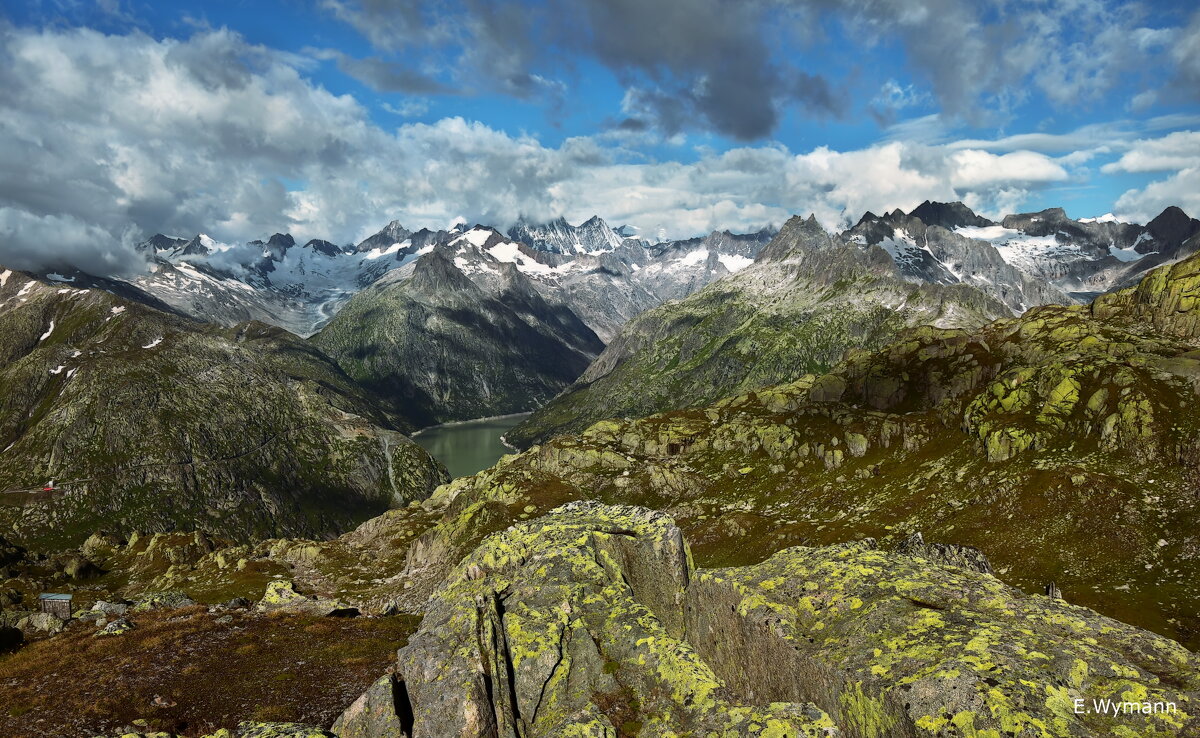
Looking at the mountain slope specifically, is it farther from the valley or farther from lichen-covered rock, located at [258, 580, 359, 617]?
lichen-covered rock, located at [258, 580, 359, 617]

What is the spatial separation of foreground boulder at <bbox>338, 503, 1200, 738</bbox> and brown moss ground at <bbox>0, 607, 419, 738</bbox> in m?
10.4

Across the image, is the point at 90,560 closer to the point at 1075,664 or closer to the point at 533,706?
the point at 533,706

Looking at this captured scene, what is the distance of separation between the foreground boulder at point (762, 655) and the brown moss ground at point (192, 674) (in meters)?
10.4

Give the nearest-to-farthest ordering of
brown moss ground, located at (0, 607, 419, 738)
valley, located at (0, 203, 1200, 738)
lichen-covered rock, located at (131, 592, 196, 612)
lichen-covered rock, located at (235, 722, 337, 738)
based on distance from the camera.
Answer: valley, located at (0, 203, 1200, 738) → lichen-covered rock, located at (235, 722, 337, 738) → brown moss ground, located at (0, 607, 419, 738) → lichen-covered rock, located at (131, 592, 196, 612)

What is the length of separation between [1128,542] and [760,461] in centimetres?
6528

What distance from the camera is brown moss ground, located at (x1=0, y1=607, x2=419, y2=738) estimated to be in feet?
86.6

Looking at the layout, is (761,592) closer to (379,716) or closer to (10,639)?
(379,716)

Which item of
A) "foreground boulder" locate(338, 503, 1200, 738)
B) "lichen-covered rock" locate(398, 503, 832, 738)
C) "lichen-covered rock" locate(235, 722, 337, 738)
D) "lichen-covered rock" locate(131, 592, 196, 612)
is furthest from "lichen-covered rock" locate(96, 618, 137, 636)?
"foreground boulder" locate(338, 503, 1200, 738)

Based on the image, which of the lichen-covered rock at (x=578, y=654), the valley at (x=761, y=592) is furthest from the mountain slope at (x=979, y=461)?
the lichen-covered rock at (x=578, y=654)

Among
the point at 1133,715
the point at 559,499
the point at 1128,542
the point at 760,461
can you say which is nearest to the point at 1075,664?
the point at 1133,715

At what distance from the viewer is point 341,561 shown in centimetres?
8975

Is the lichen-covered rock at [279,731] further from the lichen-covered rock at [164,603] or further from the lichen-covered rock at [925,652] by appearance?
the lichen-covered rock at [164,603]

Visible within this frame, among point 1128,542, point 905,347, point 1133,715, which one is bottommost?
point 1128,542

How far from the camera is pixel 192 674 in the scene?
3180cm
